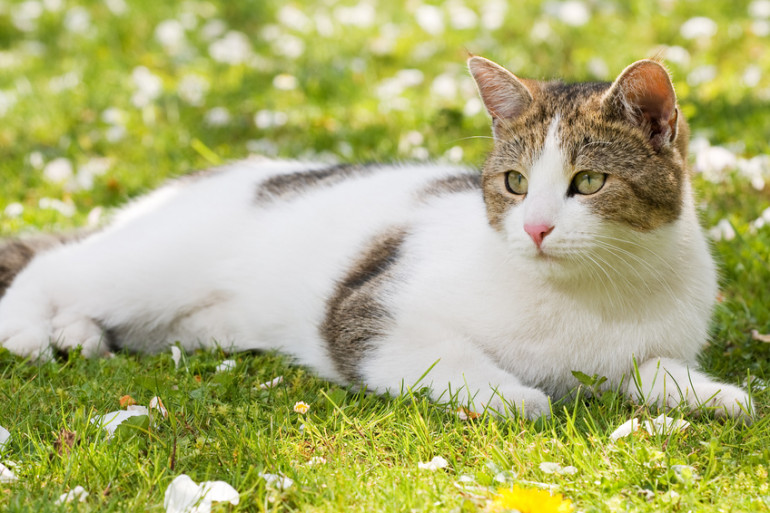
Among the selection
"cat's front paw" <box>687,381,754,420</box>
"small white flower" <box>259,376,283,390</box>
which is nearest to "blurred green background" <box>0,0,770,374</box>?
"cat's front paw" <box>687,381,754,420</box>

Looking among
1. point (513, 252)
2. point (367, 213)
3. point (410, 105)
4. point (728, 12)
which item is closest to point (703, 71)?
point (728, 12)

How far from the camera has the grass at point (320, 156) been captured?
7.07 ft

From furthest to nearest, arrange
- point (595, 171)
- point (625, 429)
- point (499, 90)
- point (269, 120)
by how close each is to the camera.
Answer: point (269, 120) < point (499, 90) < point (595, 171) < point (625, 429)

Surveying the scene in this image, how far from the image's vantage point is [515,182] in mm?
2594

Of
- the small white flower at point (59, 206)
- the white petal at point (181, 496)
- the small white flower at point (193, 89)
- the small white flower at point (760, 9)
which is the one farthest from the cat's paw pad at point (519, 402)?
the small white flower at point (760, 9)

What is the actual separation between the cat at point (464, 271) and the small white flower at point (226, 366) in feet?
0.87

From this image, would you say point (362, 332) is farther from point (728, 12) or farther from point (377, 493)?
point (728, 12)

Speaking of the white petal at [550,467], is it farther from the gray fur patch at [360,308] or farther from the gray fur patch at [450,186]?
the gray fur patch at [450,186]

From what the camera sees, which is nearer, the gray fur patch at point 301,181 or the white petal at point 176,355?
the white petal at point 176,355

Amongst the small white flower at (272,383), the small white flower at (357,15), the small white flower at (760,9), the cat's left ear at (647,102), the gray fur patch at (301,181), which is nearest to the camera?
the cat's left ear at (647,102)

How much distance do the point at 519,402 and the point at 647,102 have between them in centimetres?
94

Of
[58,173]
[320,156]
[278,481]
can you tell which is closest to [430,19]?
[320,156]

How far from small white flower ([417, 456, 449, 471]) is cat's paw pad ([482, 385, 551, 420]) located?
0.82 ft

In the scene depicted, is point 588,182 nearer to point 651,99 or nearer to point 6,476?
point 651,99
